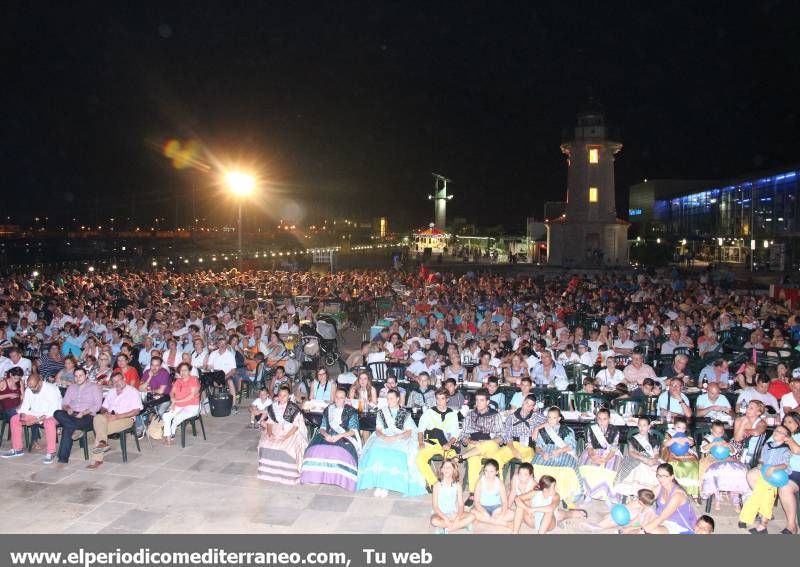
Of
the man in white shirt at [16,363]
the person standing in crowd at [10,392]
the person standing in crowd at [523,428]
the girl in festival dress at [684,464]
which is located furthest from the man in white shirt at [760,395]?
the man in white shirt at [16,363]

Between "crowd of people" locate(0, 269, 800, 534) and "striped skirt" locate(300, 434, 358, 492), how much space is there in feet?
0.05

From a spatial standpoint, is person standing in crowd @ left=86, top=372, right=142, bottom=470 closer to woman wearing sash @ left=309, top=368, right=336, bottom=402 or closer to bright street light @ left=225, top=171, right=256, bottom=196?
woman wearing sash @ left=309, top=368, right=336, bottom=402

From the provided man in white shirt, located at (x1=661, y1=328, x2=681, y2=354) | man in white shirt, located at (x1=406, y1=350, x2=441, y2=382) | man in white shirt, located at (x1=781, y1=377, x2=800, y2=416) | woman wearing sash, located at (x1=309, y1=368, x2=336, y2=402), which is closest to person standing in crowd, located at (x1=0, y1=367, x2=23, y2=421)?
woman wearing sash, located at (x1=309, y1=368, x2=336, y2=402)

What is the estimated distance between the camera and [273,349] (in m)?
11.3

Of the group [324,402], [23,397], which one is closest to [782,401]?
[324,402]

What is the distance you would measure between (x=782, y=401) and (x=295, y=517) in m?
6.42

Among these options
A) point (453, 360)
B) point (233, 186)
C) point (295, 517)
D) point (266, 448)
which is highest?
point (233, 186)

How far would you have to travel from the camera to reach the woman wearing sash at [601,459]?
6531mm

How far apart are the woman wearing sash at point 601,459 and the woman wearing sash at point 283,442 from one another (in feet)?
10.8

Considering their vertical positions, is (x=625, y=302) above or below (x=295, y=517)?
above

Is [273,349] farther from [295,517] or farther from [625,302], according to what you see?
[625,302]

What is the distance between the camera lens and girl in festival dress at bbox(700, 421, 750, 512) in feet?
20.7

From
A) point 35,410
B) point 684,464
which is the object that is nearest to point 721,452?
point 684,464

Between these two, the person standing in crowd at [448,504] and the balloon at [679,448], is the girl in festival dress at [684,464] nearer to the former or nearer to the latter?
the balloon at [679,448]
